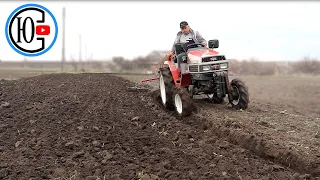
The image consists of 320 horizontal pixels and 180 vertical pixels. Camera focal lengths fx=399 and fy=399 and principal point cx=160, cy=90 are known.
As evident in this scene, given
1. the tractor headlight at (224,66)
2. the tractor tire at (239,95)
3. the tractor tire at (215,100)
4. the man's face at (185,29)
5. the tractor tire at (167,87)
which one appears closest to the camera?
the tractor headlight at (224,66)

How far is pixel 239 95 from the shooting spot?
955 cm

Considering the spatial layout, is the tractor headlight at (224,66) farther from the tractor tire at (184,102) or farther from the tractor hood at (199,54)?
the tractor tire at (184,102)

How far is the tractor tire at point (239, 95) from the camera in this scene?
944 cm

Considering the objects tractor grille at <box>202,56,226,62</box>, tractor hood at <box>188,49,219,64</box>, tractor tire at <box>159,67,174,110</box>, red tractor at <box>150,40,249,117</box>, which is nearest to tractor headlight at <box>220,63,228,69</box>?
red tractor at <box>150,40,249,117</box>

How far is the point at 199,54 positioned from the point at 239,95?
4.65 feet

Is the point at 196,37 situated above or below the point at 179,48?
above

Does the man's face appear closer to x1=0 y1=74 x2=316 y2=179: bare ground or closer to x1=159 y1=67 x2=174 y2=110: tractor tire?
x1=159 y1=67 x2=174 y2=110: tractor tire

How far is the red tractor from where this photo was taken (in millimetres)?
9023

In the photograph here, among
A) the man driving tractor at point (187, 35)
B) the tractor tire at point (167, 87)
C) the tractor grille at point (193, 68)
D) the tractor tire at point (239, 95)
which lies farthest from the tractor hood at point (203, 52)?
the tractor tire at point (239, 95)

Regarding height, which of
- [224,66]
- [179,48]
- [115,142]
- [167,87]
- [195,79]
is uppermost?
[179,48]

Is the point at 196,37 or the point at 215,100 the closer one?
the point at 196,37

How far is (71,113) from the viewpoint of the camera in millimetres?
8797

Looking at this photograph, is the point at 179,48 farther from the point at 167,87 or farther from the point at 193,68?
the point at 167,87

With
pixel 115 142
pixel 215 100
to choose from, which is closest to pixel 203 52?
pixel 215 100
